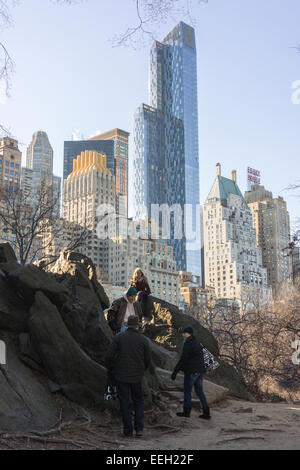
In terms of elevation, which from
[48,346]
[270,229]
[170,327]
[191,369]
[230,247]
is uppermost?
[270,229]

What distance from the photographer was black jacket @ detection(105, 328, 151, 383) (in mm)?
7441

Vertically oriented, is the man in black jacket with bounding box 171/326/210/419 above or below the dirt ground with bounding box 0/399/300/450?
above

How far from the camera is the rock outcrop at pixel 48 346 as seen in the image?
24.3 feet

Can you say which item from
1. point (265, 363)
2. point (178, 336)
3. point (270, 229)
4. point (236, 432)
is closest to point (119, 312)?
point (236, 432)

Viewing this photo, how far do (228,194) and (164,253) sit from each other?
47.0 m

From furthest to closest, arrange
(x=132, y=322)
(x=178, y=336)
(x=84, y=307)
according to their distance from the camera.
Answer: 1. (x=178, y=336)
2. (x=84, y=307)
3. (x=132, y=322)

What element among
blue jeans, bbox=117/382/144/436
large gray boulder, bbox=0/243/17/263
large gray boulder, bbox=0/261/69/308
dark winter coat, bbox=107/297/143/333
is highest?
large gray boulder, bbox=0/243/17/263

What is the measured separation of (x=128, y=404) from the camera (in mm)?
7387

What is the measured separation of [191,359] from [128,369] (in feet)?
5.53

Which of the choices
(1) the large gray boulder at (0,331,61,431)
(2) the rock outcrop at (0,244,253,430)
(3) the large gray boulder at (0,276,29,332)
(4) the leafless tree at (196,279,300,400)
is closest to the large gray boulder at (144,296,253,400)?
(4) the leafless tree at (196,279,300,400)

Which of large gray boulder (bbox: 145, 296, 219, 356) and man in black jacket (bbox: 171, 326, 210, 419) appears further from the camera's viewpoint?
large gray boulder (bbox: 145, 296, 219, 356)

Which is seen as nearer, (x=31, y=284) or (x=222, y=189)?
(x=31, y=284)

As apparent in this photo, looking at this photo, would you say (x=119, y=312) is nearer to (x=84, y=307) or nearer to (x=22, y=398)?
(x=84, y=307)

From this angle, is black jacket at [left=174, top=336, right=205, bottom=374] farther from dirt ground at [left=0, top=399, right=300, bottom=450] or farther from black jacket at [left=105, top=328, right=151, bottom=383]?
black jacket at [left=105, top=328, right=151, bottom=383]
